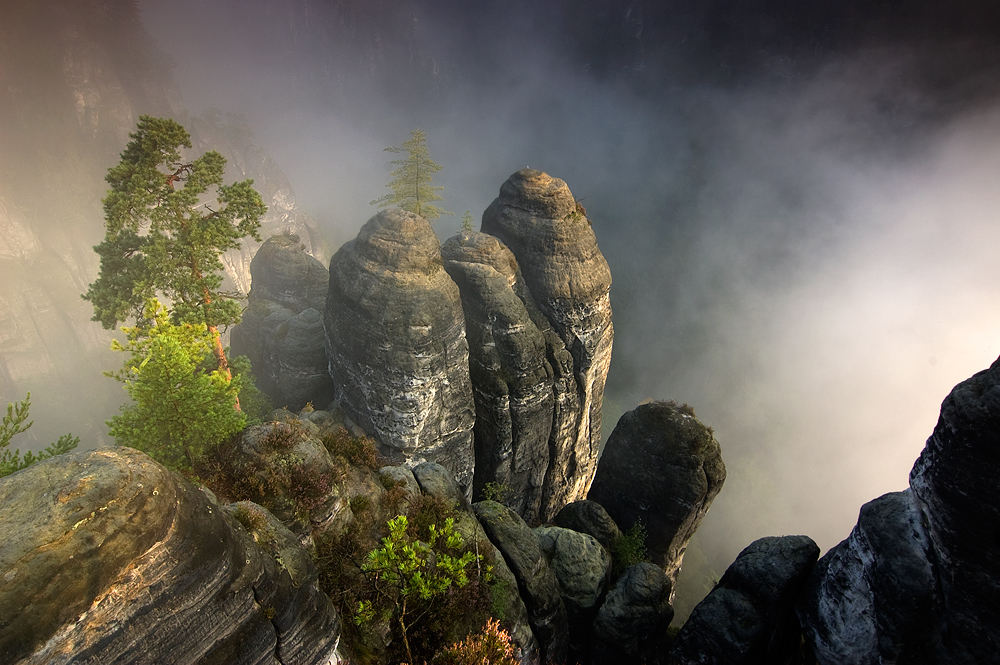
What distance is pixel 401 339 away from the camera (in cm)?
2267

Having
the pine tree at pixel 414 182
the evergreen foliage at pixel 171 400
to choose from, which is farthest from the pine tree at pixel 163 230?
the pine tree at pixel 414 182

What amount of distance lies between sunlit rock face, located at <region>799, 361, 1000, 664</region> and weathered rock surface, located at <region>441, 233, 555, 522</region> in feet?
57.2

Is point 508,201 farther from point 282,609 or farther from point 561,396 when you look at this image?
point 282,609

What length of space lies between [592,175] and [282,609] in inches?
5208

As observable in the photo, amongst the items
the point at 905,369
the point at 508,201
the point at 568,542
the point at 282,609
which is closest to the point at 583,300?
the point at 508,201

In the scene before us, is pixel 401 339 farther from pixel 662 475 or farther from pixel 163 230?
pixel 662 475

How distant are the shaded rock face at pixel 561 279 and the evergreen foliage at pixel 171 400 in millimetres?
20819

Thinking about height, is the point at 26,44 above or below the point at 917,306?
above

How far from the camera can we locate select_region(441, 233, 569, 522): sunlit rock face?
86.7 feet

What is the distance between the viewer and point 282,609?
9.21 meters

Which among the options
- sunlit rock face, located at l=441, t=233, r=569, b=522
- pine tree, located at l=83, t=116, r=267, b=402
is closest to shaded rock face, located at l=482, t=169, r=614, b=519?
sunlit rock face, located at l=441, t=233, r=569, b=522

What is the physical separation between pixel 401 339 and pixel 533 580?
45.9ft

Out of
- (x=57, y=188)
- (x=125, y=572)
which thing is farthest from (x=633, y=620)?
(x=57, y=188)

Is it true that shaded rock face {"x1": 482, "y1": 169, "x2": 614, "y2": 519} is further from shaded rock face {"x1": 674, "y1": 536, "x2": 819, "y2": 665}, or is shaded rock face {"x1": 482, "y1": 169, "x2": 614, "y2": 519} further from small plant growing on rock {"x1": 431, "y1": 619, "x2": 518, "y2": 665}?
small plant growing on rock {"x1": 431, "y1": 619, "x2": 518, "y2": 665}
